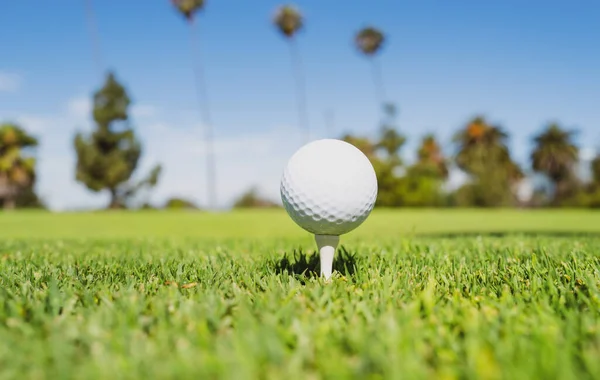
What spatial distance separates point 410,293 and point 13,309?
6.77ft

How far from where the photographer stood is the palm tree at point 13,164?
41688mm

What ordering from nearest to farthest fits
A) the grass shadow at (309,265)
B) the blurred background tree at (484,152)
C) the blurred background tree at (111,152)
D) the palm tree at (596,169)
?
the grass shadow at (309,265) < the blurred background tree at (111,152) < the palm tree at (596,169) < the blurred background tree at (484,152)

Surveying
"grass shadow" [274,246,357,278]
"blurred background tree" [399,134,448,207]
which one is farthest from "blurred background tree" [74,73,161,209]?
"grass shadow" [274,246,357,278]

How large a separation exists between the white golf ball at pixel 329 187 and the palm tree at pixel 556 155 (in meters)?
63.5

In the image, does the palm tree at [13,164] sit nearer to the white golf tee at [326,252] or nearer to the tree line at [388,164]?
the tree line at [388,164]

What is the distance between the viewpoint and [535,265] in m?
3.78

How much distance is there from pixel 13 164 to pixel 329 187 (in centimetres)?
4636

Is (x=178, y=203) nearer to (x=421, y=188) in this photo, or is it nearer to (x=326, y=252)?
(x=421, y=188)

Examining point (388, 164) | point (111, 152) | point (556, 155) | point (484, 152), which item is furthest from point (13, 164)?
point (556, 155)

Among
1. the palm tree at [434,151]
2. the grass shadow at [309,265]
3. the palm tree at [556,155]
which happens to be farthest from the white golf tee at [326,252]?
the palm tree at [556,155]

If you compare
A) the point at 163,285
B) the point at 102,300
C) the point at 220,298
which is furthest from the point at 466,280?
the point at 102,300

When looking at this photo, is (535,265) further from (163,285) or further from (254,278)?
(163,285)

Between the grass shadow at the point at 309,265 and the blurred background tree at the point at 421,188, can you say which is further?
the blurred background tree at the point at 421,188

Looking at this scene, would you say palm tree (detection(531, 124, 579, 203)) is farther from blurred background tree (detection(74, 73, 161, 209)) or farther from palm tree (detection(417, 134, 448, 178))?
blurred background tree (detection(74, 73, 161, 209))
